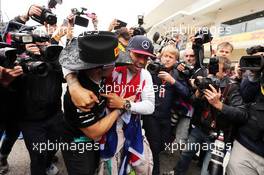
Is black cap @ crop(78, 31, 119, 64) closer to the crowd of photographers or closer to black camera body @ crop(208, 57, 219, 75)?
the crowd of photographers

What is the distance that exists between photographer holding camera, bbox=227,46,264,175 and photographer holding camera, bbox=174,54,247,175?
0.08 meters

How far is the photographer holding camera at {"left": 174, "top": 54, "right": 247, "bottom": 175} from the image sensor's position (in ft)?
6.45

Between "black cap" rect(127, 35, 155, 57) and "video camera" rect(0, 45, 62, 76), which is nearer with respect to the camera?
"video camera" rect(0, 45, 62, 76)

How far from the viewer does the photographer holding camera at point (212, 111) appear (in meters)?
1.97

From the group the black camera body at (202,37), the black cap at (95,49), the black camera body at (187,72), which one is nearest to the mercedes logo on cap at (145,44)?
the black cap at (95,49)

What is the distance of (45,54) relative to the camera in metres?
2.10

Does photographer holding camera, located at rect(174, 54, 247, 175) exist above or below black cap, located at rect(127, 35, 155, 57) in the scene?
below

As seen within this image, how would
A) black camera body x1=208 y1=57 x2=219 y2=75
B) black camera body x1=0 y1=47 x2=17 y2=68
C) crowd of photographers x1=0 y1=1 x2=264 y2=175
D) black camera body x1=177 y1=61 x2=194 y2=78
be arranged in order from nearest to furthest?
crowd of photographers x1=0 y1=1 x2=264 y2=175 < black camera body x1=0 y1=47 x2=17 y2=68 < black camera body x1=208 y1=57 x2=219 y2=75 < black camera body x1=177 y1=61 x2=194 y2=78

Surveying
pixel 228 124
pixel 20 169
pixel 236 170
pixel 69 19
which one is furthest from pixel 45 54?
pixel 236 170

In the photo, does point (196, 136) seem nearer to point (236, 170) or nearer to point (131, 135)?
point (236, 170)

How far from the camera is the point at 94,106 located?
134cm

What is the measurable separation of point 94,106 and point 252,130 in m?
1.27

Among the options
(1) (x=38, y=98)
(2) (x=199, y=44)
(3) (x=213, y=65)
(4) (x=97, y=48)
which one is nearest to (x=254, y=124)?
(3) (x=213, y=65)

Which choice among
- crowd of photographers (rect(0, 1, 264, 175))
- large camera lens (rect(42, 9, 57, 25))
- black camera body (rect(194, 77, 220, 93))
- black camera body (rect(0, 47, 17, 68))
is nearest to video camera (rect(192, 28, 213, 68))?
crowd of photographers (rect(0, 1, 264, 175))
